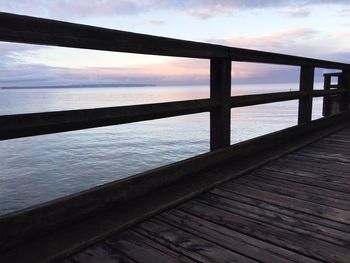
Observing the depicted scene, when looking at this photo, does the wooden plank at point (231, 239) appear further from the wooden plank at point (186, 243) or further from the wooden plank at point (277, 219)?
the wooden plank at point (277, 219)

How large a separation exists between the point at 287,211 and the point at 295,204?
0.70 feet

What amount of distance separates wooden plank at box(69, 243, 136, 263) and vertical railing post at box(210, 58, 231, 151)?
231cm

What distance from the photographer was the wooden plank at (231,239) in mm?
2279

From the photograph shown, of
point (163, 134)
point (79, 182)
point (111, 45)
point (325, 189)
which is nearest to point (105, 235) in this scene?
point (111, 45)

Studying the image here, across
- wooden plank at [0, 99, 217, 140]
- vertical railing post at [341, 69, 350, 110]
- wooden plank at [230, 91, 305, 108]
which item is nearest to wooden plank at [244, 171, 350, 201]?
wooden plank at [230, 91, 305, 108]

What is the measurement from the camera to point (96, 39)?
263 centimetres

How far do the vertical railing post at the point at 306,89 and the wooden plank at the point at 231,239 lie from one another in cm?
441

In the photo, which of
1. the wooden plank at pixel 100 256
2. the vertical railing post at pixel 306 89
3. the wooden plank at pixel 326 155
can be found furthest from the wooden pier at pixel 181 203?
the vertical railing post at pixel 306 89

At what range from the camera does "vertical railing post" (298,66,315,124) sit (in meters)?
6.40

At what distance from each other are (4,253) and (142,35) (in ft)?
6.65

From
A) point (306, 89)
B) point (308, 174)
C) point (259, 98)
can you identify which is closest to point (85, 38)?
point (308, 174)

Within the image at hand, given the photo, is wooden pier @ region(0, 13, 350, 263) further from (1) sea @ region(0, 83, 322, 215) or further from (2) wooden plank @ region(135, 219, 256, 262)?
(1) sea @ region(0, 83, 322, 215)

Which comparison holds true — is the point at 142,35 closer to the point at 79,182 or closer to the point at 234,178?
the point at 234,178

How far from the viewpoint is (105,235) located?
2523mm
